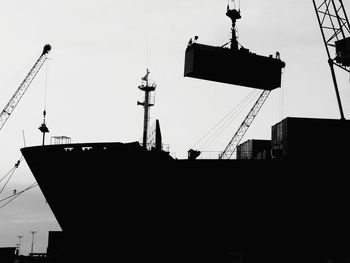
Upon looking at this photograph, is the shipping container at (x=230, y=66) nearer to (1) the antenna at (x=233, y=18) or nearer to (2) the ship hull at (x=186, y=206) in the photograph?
(1) the antenna at (x=233, y=18)

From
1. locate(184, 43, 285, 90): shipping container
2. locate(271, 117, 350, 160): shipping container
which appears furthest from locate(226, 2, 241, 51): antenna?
locate(271, 117, 350, 160): shipping container

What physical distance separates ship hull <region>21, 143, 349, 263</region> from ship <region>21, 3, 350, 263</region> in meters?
0.07

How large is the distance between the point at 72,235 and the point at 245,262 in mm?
13120

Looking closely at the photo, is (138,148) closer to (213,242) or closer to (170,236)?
(170,236)

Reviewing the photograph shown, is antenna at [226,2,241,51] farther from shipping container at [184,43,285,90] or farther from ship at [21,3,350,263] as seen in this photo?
ship at [21,3,350,263]

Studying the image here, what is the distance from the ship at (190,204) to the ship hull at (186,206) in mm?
72

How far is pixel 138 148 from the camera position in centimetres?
3241

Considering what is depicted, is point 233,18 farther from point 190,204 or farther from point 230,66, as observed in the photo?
point 190,204

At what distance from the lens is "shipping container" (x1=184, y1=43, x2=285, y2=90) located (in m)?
50.2

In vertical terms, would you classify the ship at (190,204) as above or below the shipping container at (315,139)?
below

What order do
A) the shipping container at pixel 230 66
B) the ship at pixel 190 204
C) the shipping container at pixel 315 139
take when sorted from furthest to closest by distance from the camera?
the shipping container at pixel 230 66 < the shipping container at pixel 315 139 < the ship at pixel 190 204

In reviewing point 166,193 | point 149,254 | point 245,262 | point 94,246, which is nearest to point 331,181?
point 245,262

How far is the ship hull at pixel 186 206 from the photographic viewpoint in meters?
32.4

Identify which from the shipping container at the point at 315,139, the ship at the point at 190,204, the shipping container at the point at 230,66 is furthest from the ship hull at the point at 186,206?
the shipping container at the point at 230,66
